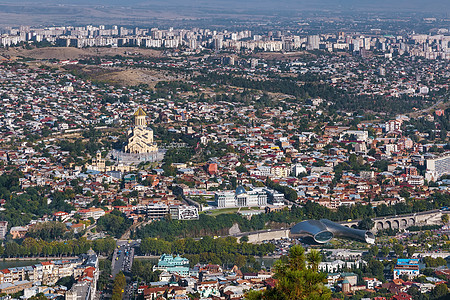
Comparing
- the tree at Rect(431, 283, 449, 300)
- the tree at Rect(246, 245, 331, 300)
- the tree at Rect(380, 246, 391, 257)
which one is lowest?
the tree at Rect(380, 246, 391, 257)

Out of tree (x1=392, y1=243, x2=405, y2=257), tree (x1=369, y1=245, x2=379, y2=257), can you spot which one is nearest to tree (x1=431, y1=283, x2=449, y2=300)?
tree (x1=392, y1=243, x2=405, y2=257)

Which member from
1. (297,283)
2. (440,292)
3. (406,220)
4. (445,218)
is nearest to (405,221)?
(406,220)

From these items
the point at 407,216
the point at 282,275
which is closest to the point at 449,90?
the point at 407,216

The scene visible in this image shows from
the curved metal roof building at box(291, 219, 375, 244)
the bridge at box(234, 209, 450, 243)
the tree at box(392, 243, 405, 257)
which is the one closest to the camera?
the tree at box(392, 243, 405, 257)

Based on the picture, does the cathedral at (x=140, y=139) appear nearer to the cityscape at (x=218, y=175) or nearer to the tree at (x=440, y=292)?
the cityscape at (x=218, y=175)

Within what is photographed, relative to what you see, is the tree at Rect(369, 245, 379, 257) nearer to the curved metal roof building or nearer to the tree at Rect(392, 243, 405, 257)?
the tree at Rect(392, 243, 405, 257)

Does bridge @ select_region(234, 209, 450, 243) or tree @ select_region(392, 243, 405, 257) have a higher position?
tree @ select_region(392, 243, 405, 257)
